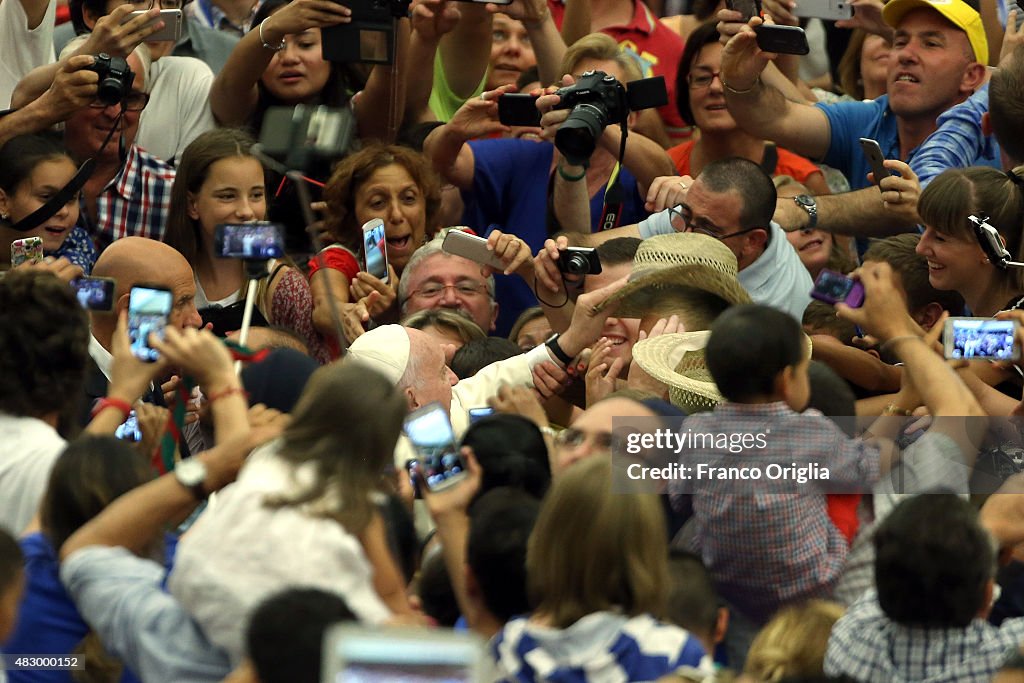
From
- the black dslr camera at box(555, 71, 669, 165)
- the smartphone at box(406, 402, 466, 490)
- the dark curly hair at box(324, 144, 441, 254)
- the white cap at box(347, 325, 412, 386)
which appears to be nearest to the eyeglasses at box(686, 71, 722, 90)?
the black dslr camera at box(555, 71, 669, 165)

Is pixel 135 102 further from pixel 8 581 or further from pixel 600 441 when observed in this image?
pixel 8 581

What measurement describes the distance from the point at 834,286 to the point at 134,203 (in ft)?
9.06

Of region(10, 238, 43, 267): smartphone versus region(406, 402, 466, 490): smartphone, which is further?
region(10, 238, 43, 267): smartphone

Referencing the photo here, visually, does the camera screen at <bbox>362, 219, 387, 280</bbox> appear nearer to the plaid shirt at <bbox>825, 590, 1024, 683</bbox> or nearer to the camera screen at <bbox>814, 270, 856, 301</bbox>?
the camera screen at <bbox>814, 270, 856, 301</bbox>

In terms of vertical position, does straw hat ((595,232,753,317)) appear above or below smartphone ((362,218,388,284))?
above

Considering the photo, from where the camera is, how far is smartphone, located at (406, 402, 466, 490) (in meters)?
3.71

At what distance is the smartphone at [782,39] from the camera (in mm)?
5887

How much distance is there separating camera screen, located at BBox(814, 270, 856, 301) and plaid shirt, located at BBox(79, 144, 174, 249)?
255 centimetres

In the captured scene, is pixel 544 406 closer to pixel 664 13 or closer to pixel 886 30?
pixel 886 30

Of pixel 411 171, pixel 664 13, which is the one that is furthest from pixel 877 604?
pixel 664 13

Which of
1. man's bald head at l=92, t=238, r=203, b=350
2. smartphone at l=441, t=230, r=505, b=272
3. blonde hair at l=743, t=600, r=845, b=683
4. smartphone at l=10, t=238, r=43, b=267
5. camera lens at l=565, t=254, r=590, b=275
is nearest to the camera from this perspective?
blonde hair at l=743, t=600, r=845, b=683

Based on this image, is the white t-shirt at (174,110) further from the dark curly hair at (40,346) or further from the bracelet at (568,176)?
the dark curly hair at (40,346)

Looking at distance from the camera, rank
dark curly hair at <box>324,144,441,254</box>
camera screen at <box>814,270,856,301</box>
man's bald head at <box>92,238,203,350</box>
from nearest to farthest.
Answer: camera screen at <box>814,270,856,301</box> → man's bald head at <box>92,238,203,350</box> → dark curly hair at <box>324,144,441,254</box>

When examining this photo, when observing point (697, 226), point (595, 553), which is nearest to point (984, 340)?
point (595, 553)
